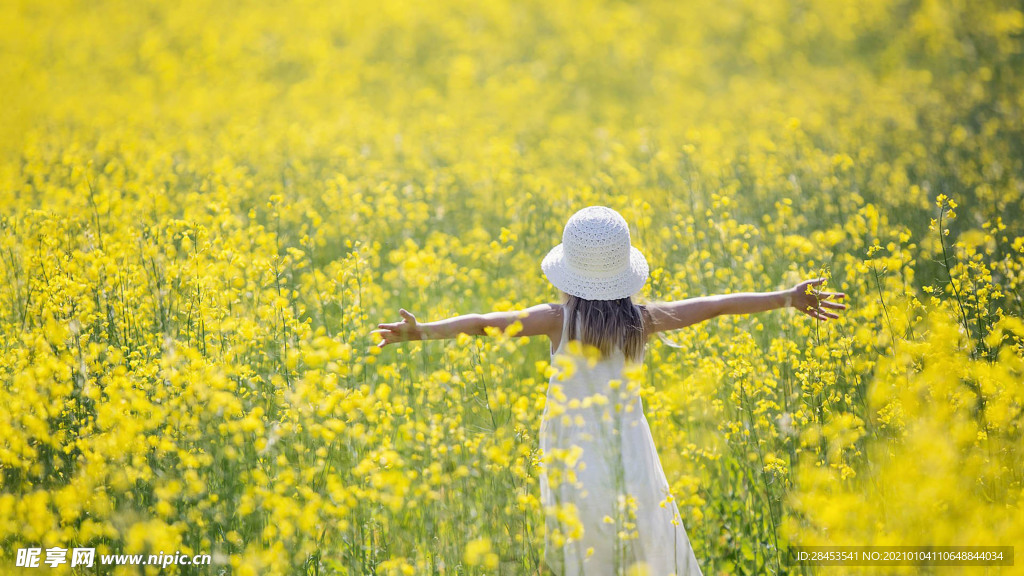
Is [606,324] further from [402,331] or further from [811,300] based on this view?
[811,300]

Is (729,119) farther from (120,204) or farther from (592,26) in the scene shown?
(120,204)

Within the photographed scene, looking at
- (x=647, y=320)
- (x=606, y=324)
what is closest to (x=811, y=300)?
(x=647, y=320)

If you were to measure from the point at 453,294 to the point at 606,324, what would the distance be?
8.82 feet

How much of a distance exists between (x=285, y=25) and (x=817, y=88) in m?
9.75

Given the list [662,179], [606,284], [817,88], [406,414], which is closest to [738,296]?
[606,284]

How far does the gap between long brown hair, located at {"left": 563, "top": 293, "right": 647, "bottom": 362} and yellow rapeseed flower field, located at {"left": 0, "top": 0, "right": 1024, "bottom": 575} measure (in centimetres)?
16

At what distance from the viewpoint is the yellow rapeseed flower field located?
2.67m

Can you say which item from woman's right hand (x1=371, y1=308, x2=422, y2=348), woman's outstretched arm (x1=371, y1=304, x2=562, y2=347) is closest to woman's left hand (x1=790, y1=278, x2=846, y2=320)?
woman's outstretched arm (x1=371, y1=304, x2=562, y2=347)

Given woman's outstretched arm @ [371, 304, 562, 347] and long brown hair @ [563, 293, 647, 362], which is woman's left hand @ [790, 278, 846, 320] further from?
woman's outstretched arm @ [371, 304, 562, 347]

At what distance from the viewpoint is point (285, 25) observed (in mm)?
15141

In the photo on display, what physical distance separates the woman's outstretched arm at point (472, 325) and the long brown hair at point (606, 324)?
64 millimetres

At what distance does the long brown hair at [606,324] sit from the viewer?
9.30 feet

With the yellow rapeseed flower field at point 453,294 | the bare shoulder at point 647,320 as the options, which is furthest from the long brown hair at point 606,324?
the yellow rapeseed flower field at point 453,294

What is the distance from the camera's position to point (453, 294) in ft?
17.8
